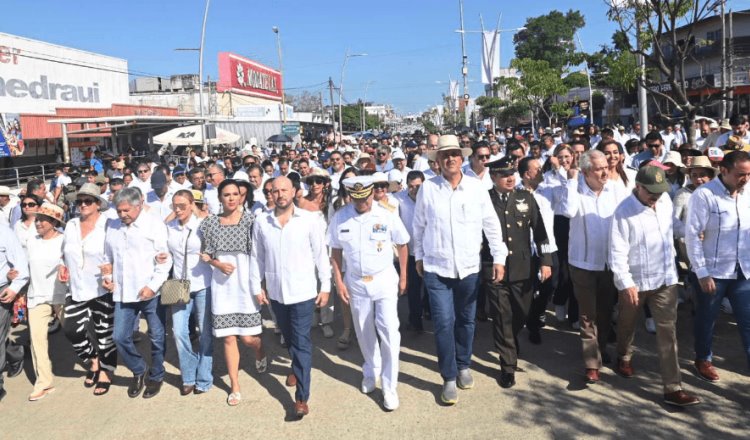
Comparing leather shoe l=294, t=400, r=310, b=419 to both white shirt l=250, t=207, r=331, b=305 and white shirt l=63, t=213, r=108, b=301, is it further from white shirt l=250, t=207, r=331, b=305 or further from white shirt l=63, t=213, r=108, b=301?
white shirt l=63, t=213, r=108, b=301

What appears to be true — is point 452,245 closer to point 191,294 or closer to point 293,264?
point 293,264

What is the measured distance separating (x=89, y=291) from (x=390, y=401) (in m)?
2.76

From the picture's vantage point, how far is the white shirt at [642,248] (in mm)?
4082

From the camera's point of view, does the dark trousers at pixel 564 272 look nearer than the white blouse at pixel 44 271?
No

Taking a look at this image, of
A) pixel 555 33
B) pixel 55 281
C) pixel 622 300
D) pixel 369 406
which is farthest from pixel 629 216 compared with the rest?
pixel 555 33

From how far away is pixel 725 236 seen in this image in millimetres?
4145

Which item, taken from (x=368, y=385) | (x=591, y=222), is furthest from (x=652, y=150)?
(x=368, y=385)

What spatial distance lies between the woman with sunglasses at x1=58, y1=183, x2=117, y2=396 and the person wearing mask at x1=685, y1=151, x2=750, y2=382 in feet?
15.4

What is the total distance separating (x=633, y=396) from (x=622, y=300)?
0.72 m

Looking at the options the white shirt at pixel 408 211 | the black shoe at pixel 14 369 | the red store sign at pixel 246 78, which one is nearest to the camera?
the black shoe at pixel 14 369

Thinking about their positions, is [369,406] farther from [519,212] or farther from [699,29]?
[699,29]

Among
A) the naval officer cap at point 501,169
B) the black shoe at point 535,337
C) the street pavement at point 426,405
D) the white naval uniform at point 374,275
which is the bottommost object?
the street pavement at point 426,405

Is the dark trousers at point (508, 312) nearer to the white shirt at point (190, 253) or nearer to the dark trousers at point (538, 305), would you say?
the dark trousers at point (538, 305)

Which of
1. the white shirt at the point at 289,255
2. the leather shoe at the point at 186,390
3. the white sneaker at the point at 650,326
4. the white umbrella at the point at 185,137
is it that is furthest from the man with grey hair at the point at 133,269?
the white umbrella at the point at 185,137
